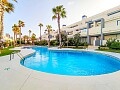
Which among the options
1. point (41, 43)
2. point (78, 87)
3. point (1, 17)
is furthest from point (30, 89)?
point (41, 43)

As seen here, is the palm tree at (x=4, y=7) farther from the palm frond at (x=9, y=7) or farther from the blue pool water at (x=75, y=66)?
the blue pool water at (x=75, y=66)

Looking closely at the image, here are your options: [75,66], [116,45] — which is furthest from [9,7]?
[116,45]

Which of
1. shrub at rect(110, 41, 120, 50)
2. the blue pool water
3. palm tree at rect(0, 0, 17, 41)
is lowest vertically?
the blue pool water

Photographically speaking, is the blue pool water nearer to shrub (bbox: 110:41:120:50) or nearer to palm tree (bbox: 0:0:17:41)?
palm tree (bbox: 0:0:17:41)

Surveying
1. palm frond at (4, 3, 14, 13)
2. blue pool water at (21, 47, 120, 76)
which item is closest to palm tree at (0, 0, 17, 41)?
palm frond at (4, 3, 14, 13)

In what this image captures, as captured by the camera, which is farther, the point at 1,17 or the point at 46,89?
the point at 1,17

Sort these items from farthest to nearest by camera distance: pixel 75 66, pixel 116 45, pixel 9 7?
pixel 116 45
pixel 9 7
pixel 75 66

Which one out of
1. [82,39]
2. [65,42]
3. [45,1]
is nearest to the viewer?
[45,1]

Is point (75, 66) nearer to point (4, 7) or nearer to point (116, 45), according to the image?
Answer: point (4, 7)

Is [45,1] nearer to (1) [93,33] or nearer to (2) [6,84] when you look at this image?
(1) [93,33]

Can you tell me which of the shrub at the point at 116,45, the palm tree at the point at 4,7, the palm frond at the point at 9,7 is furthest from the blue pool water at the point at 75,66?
the shrub at the point at 116,45

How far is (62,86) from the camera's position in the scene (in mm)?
5188

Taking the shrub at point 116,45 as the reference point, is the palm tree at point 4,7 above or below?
above

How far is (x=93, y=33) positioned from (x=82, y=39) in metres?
9.45
